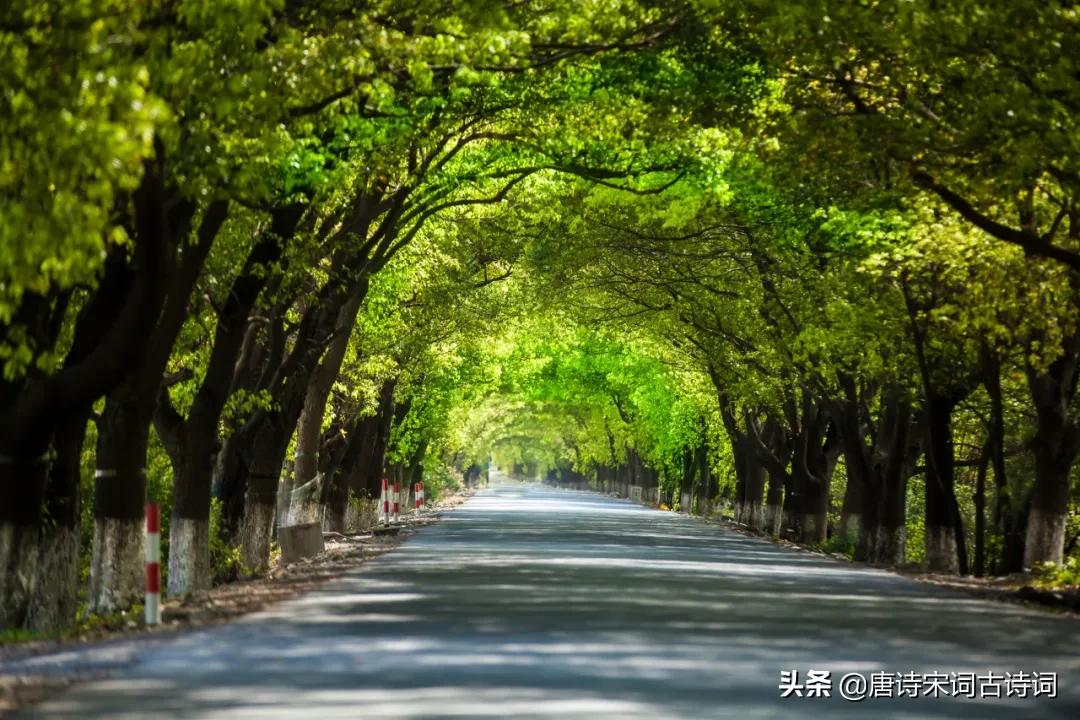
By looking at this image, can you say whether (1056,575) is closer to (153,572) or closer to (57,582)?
(57,582)

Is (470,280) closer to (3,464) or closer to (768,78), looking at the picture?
(768,78)

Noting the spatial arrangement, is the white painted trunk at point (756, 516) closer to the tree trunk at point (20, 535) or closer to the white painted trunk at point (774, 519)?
the white painted trunk at point (774, 519)

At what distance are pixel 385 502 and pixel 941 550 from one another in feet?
72.2

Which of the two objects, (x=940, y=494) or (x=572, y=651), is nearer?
(x=572, y=651)

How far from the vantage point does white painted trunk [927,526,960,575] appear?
32531mm

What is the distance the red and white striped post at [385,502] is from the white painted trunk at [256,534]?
19565mm

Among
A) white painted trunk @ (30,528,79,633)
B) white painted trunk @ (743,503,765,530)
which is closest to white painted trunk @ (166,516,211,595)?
white painted trunk @ (30,528,79,633)

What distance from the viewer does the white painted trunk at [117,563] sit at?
20.7 m

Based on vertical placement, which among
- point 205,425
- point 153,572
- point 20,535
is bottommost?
point 153,572

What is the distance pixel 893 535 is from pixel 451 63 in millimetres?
20586

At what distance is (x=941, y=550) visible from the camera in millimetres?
32656

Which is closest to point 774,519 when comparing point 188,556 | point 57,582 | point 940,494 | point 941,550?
point 940,494

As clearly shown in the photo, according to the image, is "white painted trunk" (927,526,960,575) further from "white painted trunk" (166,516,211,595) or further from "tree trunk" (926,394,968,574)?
"white painted trunk" (166,516,211,595)

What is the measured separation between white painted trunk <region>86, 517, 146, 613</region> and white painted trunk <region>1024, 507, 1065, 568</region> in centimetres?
1397
